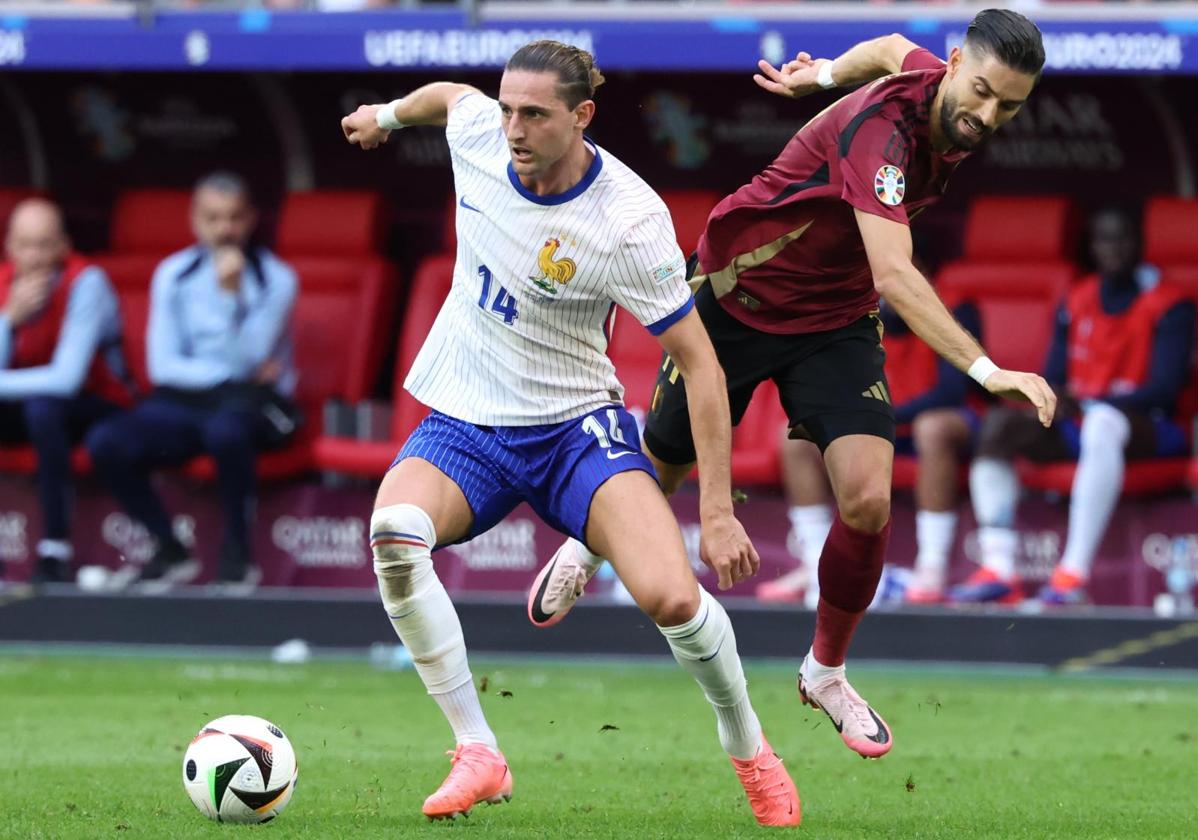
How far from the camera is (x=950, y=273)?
11.5 meters

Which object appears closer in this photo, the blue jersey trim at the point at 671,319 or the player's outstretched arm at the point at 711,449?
the player's outstretched arm at the point at 711,449

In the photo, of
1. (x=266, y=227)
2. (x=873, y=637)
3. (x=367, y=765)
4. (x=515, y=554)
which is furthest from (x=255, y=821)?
(x=266, y=227)

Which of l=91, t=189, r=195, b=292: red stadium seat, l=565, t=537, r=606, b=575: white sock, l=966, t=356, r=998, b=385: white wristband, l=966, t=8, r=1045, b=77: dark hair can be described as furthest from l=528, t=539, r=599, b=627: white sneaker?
l=91, t=189, r=195, b=292: red stadium seat

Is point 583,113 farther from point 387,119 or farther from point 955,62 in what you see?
point 955,62

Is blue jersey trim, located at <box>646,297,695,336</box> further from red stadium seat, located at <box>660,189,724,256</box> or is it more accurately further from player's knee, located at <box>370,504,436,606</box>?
red stadium seat, located at <box>660,189,724,256</box>

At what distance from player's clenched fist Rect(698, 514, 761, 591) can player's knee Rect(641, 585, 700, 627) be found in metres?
0.12

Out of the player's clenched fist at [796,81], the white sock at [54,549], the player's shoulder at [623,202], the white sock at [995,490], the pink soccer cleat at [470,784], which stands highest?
the player's clenched fist at [796,81]

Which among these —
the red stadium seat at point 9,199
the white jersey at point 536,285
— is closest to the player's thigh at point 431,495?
the white jersey at point 536,285

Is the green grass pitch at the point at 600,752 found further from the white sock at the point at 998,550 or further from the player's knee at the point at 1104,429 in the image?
the player's knee at the point at 1104,429

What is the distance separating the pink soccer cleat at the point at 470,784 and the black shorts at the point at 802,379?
1352 millimetres

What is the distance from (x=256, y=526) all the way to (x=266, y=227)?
1.93 m

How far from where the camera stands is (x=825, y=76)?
6.55m

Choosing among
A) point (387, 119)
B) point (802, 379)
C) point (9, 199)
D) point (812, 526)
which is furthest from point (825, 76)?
point (9, 199)

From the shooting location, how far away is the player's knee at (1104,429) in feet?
34.3
